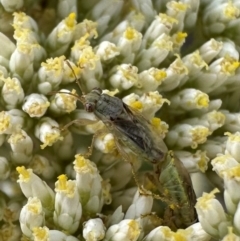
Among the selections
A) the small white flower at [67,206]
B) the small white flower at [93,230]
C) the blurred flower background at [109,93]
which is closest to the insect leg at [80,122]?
the blurred flower background at [109,93]

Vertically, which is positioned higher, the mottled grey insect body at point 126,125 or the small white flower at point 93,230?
the mottled grey insect body at point 126,125

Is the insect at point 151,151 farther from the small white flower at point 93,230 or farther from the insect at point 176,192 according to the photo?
the small white flower at point 93,230

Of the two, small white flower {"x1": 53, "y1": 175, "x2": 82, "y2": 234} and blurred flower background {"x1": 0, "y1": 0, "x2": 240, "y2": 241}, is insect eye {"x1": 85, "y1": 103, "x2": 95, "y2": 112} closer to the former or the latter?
blurred flower background {"x1": 0, "y1": 0, "x2": 240, "y2": 241}

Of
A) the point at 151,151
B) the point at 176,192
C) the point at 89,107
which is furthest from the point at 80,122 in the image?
the point at 176,192

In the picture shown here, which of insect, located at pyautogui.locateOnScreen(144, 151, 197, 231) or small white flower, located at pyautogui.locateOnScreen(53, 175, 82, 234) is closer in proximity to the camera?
small white flower, located at pyautogui.locateOnScreen(53, 175, 82, 234)

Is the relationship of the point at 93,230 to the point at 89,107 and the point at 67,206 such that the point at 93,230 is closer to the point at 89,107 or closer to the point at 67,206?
the point at 67,206

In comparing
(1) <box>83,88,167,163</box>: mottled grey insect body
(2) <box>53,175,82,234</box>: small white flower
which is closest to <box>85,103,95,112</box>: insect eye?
(1) <box>83,88,167,163</box>: mottled grey insect body
